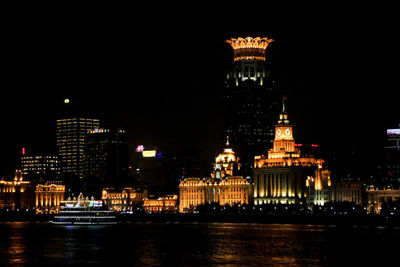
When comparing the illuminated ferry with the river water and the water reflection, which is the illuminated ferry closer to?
the river water

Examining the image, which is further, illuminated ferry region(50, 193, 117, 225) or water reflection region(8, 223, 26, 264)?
illuminated ferry region(50, 193, 117, 225)

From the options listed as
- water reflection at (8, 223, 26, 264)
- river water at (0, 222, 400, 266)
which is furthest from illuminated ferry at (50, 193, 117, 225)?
water reflection at (8, 223, 26, 264)

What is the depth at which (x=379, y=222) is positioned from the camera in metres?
195

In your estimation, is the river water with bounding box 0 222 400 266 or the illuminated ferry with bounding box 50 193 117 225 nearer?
the river water with bounding box 0 222 400 266

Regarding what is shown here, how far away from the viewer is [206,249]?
4552 inches

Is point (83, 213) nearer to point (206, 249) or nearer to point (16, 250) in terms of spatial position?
point (16, 250)

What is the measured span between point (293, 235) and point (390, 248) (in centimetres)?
3396

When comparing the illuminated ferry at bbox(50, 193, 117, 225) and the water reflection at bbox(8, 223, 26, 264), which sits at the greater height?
the illuminated ferry at bbox(50, 193, 117, 225)

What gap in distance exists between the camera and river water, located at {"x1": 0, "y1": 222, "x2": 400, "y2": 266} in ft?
322

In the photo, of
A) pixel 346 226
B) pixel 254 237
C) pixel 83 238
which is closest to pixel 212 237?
pixel 254 237

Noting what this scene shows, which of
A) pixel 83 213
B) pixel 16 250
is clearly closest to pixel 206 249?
pixel 16 250

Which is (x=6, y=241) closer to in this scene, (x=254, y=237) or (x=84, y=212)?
(x=254, y=237)

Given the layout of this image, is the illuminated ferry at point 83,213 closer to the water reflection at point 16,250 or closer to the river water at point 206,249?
the river water at point 206,249

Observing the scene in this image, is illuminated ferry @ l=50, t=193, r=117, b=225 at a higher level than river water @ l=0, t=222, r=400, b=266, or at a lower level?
higher
